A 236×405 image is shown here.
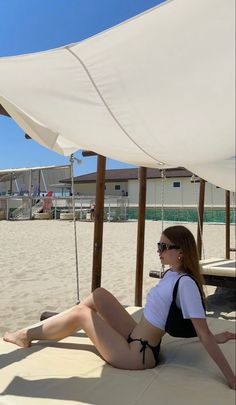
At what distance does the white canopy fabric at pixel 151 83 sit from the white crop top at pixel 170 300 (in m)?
0.96

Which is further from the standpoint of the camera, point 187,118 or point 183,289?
point 187,118

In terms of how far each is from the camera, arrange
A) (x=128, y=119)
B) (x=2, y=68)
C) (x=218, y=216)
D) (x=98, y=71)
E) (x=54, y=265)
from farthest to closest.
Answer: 1. (x=218, y=216)
2. (x=54, y=265)
3. (x=128, y=119)
4. (x=2, y=68)
5. (x=98, y=71)

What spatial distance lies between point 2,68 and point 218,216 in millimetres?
27521

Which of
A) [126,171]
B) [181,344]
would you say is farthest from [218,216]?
[181,344]

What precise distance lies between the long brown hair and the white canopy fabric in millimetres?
671

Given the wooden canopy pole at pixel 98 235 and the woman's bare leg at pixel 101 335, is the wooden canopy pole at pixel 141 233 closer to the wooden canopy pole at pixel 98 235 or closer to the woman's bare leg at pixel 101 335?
the wooden canopy pole at pixel 98 235

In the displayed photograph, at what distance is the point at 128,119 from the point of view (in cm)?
268

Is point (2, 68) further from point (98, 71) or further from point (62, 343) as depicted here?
point (62, 343)

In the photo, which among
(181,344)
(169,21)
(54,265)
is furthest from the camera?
(54,265)

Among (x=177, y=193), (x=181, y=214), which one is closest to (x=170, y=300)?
(x=181, y=214)

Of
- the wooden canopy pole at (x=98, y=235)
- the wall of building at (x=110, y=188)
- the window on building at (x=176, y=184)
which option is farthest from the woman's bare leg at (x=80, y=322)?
the wall of building at (x=110, y=188)

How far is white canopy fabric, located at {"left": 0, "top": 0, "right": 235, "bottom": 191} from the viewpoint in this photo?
1901 mm

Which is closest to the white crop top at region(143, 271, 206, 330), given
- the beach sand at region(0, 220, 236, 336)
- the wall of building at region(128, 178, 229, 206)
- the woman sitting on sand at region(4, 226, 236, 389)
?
the woman sitting on sand at region(4, 226, 236, 389)

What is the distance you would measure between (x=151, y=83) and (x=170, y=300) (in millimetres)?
1263
